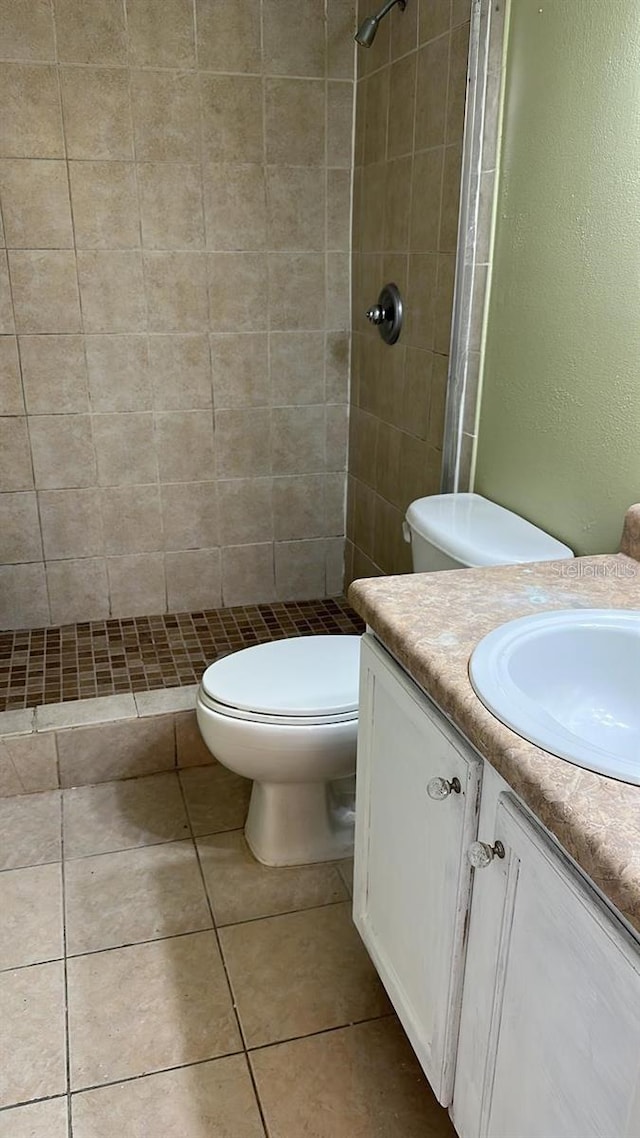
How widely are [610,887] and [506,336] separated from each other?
1.34m

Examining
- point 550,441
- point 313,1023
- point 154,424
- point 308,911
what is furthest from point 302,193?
point 313,1023

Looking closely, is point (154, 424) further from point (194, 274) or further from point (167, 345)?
point (194, 274)

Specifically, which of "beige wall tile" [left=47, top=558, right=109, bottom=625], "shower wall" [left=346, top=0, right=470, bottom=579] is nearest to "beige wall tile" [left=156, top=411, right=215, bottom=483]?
"beige wall tile" [left=47, top=558, right=109, bottom=625]

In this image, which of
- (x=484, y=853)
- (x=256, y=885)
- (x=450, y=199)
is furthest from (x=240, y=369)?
(x=484, y=853)

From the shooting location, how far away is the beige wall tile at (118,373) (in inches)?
98.4

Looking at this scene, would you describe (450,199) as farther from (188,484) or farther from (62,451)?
(62,451)

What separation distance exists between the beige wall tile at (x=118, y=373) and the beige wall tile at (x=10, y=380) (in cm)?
20

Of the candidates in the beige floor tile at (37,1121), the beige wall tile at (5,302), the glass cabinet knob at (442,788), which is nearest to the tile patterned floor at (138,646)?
the beige wall tile at (5,302)

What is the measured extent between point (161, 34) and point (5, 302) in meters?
0.84

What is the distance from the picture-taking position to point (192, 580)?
9.22 ft

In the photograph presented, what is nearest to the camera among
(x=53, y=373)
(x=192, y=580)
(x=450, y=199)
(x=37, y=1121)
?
(x=37, y=1121)

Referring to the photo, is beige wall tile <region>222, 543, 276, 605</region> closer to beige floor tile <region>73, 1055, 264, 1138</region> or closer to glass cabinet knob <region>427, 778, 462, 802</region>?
beige floor tile <region>73, 1055, 264, 1138</region>

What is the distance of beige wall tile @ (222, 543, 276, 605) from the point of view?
283 cm

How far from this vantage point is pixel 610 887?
71 cm
